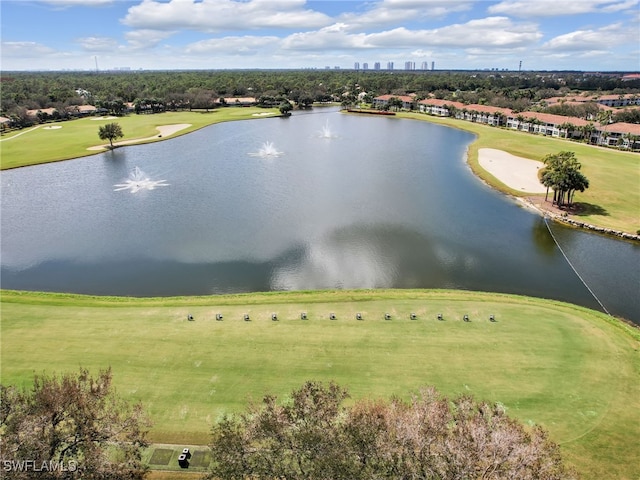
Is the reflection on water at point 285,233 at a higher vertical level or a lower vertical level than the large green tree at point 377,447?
lower

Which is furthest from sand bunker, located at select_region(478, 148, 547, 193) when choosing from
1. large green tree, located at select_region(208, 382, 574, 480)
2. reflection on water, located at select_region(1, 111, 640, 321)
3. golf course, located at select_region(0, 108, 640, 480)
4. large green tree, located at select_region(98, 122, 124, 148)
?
large green tree, located at select_region(98, 122, 124, 148)

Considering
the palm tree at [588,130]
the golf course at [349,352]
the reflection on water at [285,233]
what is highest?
the palm tree at [588,130]

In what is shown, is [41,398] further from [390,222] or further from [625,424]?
Result: [390,222]
